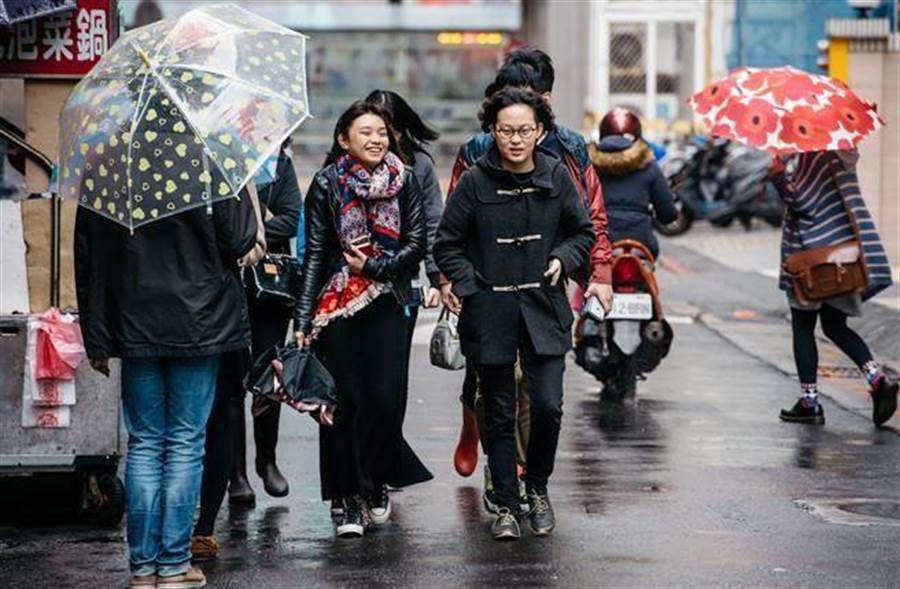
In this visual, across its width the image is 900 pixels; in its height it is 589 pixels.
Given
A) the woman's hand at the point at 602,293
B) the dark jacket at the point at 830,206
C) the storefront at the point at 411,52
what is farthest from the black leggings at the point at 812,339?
the storefront at the point at 411,52

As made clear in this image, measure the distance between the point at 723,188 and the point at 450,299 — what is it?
20213 millimetres

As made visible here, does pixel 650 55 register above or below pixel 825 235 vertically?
above

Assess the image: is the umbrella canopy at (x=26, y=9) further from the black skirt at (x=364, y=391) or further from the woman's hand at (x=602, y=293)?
the woman's hand at (x=602, y=293)

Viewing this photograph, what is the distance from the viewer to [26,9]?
356 inches

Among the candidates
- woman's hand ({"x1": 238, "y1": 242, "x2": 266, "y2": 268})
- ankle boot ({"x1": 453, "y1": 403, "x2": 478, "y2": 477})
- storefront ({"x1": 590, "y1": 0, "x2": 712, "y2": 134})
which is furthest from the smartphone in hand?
storefront ({"x1": 590, "y1": 0, "x2": 712, "y2": 134})

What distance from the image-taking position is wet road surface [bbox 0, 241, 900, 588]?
7.98m

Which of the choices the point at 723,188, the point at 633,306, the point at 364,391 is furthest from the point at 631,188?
the point at 723,188

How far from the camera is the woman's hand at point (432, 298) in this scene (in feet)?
28.8

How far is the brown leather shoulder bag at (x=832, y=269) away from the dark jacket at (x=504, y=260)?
358 cm

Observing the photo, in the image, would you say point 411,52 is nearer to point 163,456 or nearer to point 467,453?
point 467,453

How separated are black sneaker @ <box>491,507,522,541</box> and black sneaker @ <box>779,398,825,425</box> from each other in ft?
12.8

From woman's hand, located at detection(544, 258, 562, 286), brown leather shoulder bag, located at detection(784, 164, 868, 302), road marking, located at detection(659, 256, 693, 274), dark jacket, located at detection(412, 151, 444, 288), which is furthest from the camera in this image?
road marking, located at detection(659, 256, 693, 274)

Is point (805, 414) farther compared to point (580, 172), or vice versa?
point (805, 414)

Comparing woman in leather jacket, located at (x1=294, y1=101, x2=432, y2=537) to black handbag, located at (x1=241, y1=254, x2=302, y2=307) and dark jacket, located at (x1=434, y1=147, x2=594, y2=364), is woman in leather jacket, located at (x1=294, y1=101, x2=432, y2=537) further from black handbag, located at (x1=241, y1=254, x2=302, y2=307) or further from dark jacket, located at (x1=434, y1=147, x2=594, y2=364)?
black handbag, located at (x1=241, y1=254, x2=302, y2=307)
